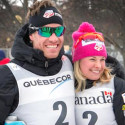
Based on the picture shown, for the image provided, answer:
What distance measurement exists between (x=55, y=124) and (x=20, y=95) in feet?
1.24

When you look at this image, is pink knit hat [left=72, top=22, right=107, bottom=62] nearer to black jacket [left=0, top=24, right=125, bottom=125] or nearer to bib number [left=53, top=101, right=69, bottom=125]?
black jacket [left=0, top=24, right=125, bottom=125]

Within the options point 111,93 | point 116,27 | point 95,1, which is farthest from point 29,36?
point 116,27

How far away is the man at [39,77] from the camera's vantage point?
1958 mm

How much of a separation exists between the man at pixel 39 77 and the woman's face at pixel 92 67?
19 cm

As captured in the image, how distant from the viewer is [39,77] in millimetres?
2057

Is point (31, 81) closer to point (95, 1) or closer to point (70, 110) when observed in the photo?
point (70, 110)

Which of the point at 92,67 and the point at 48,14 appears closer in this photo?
the point at 48,14

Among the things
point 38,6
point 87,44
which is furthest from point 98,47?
point 38,6

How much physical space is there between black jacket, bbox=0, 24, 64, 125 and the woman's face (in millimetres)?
254

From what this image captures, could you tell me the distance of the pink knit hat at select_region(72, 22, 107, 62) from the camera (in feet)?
7.61

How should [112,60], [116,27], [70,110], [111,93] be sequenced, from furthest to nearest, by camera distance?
[116,27], [112,60], [111,93], [70,110]

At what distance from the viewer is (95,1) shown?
6004 millimetres

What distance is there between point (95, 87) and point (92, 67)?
0.20 metres

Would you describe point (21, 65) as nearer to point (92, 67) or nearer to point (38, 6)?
point (38, 6)
